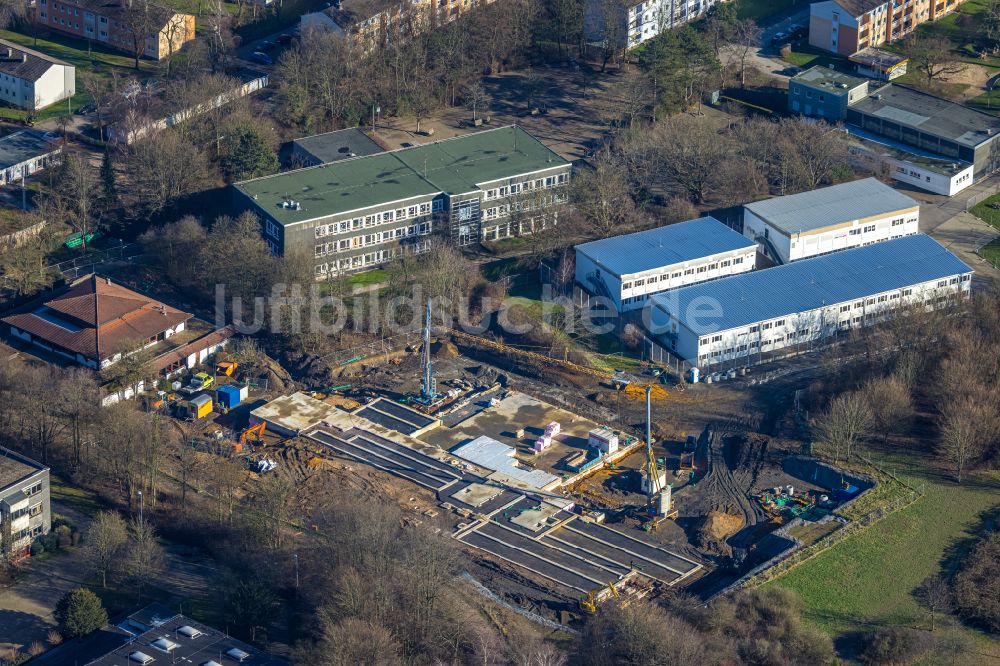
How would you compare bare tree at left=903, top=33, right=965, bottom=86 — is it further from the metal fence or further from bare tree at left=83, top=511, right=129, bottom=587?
bare tree at left=83, top=511, right=129, bottom=587

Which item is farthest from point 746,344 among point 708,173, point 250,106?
point 250,106

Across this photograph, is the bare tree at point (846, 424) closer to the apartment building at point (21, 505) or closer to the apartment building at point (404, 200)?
the apartment building at point (404, 200)

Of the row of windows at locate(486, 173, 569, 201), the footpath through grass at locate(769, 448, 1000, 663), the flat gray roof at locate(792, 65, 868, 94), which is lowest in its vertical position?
the footpath through grass at locate(769, 448, 1000, 663)

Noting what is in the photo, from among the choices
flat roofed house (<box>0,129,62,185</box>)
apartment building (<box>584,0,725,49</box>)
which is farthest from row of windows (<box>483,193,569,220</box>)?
flat roofed house (<box>0,129,62,185</box>)

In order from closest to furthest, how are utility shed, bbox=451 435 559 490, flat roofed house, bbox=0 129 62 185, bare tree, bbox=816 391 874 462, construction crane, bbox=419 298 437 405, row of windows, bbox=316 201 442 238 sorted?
utility shed, bbox=451 435 559 490 → bare tree, bbox=816 391 874 462 → construction crane, bbox=419 298 437 405 → row of windows, bbox=316 201 442 238 → flat roofed house, bbox=0 129 62 185

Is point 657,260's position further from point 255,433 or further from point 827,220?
point 255,433

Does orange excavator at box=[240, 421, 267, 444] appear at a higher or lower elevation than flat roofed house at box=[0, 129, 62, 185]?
lower

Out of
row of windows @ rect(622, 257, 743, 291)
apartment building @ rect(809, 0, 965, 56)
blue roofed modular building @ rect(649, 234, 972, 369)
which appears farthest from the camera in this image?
apartment building @ rect(809, 0, 965, 56)

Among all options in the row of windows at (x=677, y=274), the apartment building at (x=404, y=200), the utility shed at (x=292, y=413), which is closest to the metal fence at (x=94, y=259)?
the apartment building at (x=404, y=200)
